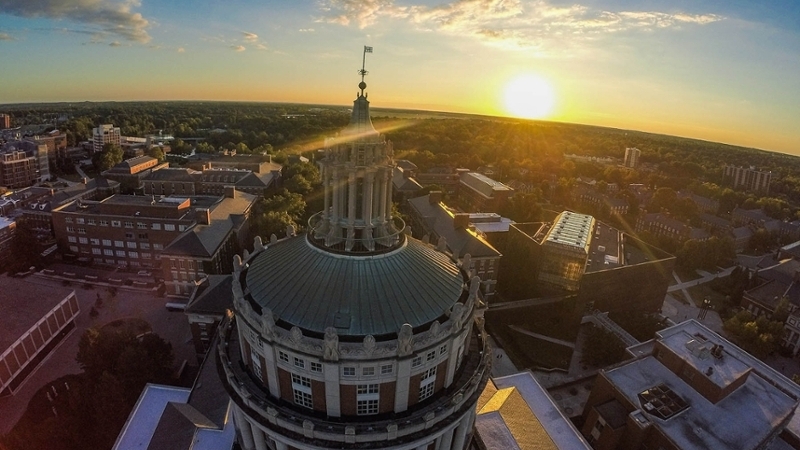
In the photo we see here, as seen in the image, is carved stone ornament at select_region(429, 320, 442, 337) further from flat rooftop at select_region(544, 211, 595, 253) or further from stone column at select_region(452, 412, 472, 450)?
flat rooftop at select_region(544, 211, 595, 253)

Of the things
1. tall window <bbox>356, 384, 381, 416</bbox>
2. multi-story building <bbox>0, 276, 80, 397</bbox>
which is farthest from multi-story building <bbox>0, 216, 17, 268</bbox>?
tall window <bbox>356, 384, 381, 416</bbox>

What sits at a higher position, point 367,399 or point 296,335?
point 296,335

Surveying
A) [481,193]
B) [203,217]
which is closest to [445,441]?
[203,217]

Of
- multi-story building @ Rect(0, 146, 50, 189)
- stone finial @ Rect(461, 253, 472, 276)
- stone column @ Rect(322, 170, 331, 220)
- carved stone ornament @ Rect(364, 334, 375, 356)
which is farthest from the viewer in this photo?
multi-story building @ Rect(0, 146, 50, 189)

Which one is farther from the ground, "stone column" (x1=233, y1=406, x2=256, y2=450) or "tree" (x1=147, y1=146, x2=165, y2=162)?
"tree" (x1=147, y1=146, x2=165, y2=162)

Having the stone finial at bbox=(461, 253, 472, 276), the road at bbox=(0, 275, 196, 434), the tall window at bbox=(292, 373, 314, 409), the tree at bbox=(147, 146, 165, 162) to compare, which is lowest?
the road at bbox=(0, 275, 196, 434)

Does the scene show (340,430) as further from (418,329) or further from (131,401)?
(131,401)

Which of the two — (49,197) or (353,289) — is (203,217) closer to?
(49,197)
